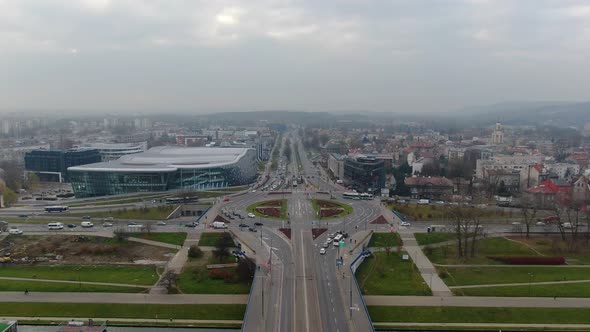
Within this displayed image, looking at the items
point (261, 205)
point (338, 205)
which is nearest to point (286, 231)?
point (261, 205)

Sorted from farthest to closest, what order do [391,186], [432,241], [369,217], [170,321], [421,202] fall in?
[391,186] → [421,202] → [369,217] → [432,241] → [170,321]

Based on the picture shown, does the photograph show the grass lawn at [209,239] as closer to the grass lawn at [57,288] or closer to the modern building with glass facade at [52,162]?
the grass lawn at [57,288]

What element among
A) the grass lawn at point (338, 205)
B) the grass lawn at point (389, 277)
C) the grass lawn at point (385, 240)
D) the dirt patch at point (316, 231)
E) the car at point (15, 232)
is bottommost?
the grass lawn at point (389, 277)

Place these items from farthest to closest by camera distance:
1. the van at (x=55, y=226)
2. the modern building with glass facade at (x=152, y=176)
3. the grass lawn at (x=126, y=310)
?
the modern building with glass facade at (x=152, y=176)
the van at (x=55, y=226)
the grass lawn at (x=126, y=310)

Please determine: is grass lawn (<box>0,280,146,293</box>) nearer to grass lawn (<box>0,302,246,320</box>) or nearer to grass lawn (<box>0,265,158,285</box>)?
grass lawn (<box>0,265,158,285</box>)

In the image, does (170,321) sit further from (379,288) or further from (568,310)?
(568,310)

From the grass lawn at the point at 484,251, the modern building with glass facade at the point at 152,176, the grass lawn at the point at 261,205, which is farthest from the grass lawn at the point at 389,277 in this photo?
the modern building with glass facade at the point at 152,176

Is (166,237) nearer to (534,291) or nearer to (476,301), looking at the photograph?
(476,301)

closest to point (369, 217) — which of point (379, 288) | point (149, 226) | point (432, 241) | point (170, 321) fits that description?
point (432, 241)
